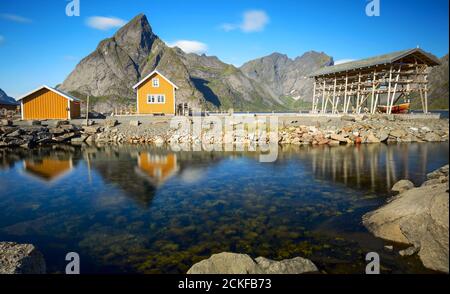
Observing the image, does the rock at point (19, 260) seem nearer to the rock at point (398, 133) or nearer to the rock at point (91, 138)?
the rock at point (91, 138)

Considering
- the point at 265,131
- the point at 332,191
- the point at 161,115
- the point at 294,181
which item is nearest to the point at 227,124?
the point at 265,131

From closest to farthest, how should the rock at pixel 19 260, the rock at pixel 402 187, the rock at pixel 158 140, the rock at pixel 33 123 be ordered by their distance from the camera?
1. the rock at pixel 19 260
2. the rock at pixel 402 187
3. the rock at pixel 158 140
4. the rock at pixel 33 123

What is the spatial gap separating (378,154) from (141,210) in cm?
2280

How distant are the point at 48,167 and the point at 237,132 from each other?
20.9m

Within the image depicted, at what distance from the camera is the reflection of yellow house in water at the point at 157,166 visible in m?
20.5

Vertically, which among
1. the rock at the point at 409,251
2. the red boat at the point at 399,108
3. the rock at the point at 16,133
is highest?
the red boat at the point at 399,108

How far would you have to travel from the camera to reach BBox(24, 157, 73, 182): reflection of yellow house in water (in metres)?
21.9

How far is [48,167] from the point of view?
81.9ft

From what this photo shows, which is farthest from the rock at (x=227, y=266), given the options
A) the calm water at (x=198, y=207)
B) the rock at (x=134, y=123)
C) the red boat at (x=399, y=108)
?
the red boat at (x=399, y=108)

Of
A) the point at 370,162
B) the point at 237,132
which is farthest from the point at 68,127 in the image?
the point at 370,162

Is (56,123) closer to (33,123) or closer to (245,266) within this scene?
(33,123)

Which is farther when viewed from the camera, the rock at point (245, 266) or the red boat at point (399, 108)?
the red boat at point (399, 108)

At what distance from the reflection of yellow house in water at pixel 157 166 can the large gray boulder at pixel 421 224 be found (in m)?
12.6

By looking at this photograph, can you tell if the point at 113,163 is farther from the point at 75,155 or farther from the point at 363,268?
the point at 363,268
